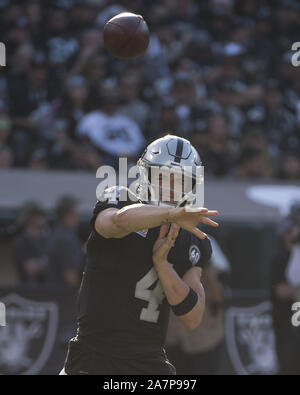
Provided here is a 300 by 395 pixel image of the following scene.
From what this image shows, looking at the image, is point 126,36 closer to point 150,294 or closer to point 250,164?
point 150,294

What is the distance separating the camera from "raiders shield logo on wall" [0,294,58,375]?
26.3ft

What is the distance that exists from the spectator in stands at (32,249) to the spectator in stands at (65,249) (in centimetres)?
10

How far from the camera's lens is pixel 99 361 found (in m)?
3.97

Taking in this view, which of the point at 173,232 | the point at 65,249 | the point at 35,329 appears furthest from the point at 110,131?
the point at 173,232

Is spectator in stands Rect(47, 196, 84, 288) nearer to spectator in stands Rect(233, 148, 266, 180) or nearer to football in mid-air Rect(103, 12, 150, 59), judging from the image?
spectator in stands Rect(233, 148, 266, 180)

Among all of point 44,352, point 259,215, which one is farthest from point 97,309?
point 259,215

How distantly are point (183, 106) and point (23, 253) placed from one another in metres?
3.69

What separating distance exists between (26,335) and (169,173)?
470 centimetres

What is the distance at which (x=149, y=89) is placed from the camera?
11.4 meters

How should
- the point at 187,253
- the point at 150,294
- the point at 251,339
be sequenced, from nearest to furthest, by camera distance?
the point at 150,294 → the point at 187,253 → the point at 251,339

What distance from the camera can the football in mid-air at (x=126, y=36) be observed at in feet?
18.2

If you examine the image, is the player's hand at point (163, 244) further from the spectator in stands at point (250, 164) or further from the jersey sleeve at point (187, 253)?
the spectator in stands at point (250, 164)

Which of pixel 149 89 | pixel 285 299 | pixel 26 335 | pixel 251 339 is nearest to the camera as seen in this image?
pixel 26 335
